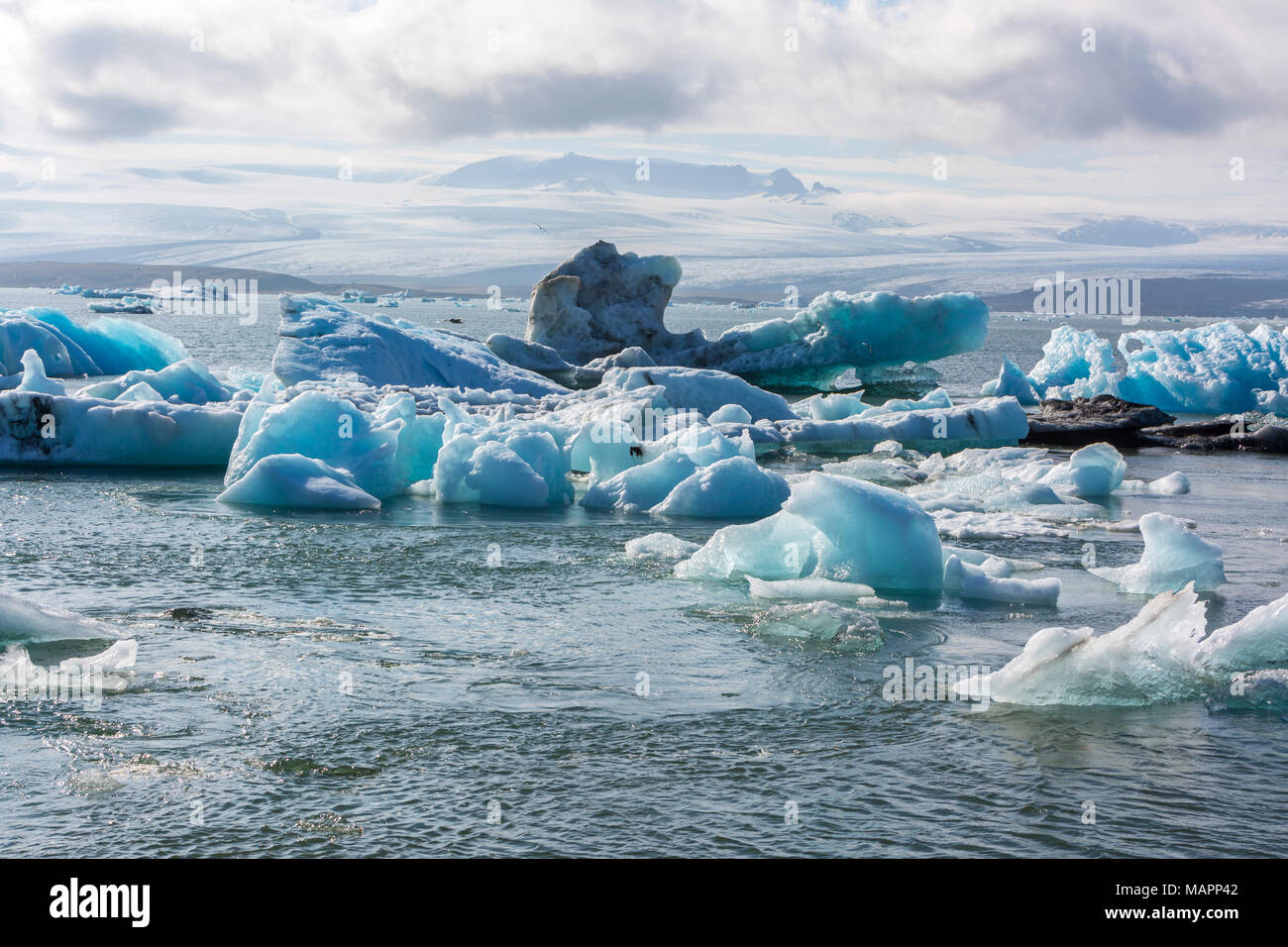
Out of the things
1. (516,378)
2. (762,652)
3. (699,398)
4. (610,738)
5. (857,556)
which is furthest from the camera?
(516,378)

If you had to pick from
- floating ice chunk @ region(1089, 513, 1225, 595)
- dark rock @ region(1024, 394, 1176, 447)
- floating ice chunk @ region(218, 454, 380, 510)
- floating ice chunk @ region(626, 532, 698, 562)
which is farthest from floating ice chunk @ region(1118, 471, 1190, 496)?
floating ice chunk @ region(218, 454, 380, 510)

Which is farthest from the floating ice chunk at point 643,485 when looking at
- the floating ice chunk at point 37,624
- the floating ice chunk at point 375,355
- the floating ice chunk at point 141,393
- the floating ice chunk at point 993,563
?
the floating ice chunk at point 375,355

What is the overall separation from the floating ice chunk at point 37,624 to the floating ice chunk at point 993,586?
5278 mm

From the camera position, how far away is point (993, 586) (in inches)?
323

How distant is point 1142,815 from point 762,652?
2456mm

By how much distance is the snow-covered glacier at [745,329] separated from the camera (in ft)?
96.1

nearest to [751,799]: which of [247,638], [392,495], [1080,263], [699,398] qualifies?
[247,638]

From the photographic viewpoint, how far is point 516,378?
69.2 feet

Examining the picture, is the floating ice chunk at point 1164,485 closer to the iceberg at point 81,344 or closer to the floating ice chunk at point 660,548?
the floating ice chunk at point 660,548

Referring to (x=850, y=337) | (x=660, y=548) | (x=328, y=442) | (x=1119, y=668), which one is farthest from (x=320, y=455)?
(x=850, y=337)

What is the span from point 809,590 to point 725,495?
3672mm
